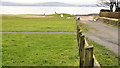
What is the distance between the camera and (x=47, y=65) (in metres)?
6.82

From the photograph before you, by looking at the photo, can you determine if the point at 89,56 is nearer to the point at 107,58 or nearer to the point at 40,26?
the point at 107,58

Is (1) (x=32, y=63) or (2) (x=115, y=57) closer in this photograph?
(1) (x=32, y=63)

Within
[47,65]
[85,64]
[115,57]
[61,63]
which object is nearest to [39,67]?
[47,65]

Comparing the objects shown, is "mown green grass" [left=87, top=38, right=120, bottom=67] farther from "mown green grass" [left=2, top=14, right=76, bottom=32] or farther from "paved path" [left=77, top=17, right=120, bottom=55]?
"mown green grass" [left=2, top=14, right=76, bottom=32]

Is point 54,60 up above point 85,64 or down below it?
below

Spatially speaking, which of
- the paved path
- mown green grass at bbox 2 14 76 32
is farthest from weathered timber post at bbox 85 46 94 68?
mown green grass at bbox 2 14 76 32

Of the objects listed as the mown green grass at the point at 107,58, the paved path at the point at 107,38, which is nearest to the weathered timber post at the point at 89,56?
the mown green grass at the point at 107,58

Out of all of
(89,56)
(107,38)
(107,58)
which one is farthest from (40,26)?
(89,56)

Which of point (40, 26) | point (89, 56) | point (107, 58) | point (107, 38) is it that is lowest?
point (40, 26)

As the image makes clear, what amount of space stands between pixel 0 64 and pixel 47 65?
71.5 inches

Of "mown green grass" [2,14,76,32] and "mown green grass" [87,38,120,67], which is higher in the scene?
"mown green grass" [87,38,120,67]

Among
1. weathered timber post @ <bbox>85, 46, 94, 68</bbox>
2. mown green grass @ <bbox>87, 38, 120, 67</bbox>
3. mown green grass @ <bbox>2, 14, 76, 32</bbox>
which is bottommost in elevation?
mown green grass @ <bbox>2, 14, 76, 32</bbox>

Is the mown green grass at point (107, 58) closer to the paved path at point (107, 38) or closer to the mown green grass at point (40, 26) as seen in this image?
the paved path at point (107, 38)

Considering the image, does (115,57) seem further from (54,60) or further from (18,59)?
(18,59)
